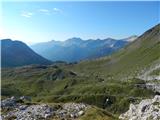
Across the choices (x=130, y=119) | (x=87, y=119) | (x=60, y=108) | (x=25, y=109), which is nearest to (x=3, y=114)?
(x=25, y=109)

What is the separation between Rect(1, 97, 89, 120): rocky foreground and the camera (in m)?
75.7

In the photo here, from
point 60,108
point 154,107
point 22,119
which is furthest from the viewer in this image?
point 60,108

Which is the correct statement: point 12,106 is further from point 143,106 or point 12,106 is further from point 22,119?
point 143,106

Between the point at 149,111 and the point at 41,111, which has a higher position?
the point at 149,111

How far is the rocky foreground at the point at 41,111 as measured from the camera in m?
75.7

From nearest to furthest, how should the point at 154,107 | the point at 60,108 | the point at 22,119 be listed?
the point at 22,119 → the point at 154,107 → the point at 60,108

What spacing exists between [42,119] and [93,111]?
1241cm

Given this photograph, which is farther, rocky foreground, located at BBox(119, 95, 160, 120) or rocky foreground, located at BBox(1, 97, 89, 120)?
rocky foreground, located at BBox(1, 97, 89, 120)

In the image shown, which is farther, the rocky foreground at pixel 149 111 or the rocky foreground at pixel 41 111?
the rocky foreground at pixel 41 111

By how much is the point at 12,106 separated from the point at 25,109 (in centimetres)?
570

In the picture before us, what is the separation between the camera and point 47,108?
8488cm

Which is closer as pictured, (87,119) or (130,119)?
(87,119)

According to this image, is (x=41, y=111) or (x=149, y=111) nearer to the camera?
(x=149, y=111)

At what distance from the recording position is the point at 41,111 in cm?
8200
